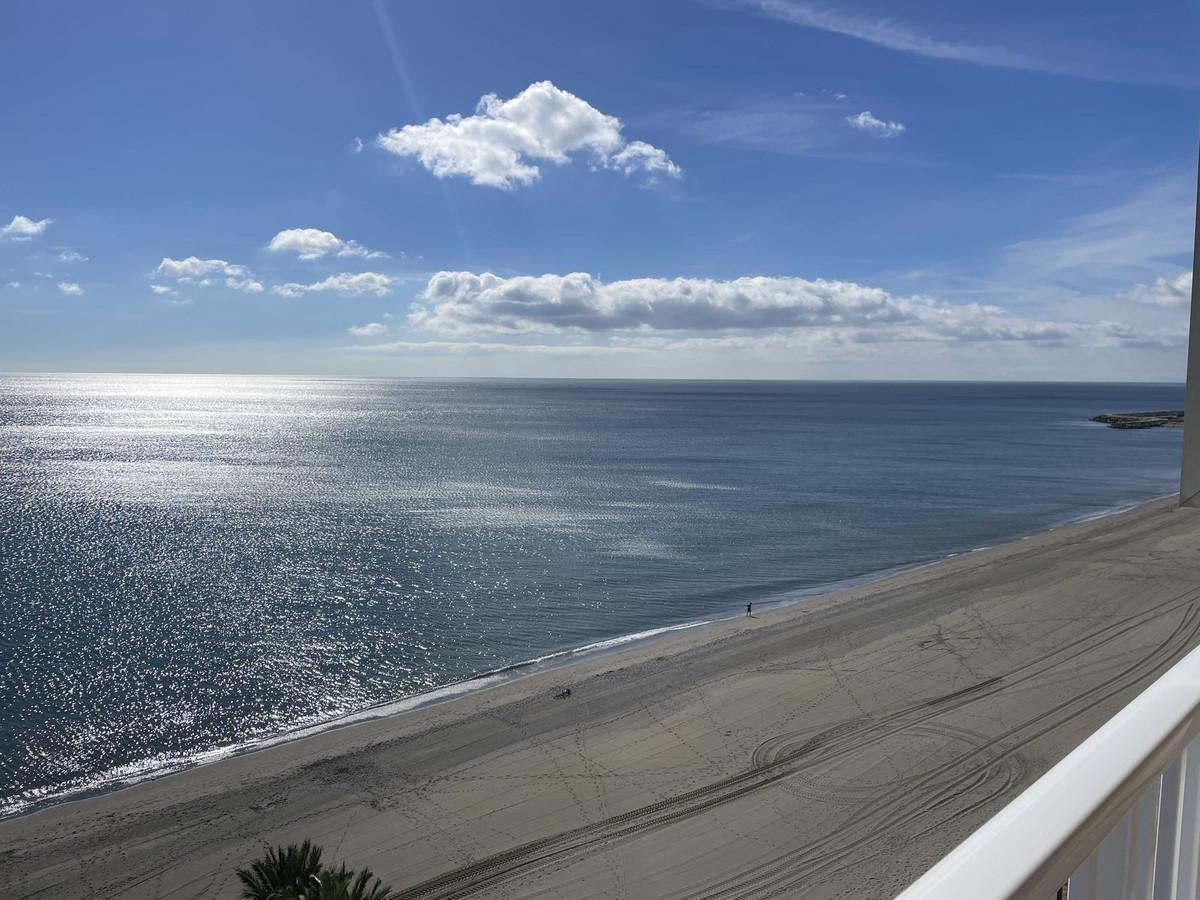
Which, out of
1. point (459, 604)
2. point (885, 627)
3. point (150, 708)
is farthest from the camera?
point (459, 604)

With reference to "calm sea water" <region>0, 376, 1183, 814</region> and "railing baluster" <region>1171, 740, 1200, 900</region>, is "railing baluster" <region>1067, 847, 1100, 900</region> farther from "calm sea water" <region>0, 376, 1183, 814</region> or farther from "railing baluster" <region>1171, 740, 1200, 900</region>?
"calm sea water" <region>0, 376, 1183, 814</region>

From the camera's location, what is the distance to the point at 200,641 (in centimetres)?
2811

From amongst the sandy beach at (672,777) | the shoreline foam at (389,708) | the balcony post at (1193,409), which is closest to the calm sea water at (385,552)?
the shoreline foam at (389,708)

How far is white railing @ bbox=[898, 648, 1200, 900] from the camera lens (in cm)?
103

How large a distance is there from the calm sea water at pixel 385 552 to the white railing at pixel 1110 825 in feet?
70.4

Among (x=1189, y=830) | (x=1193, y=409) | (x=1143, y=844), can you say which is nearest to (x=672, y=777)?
(x=1193, y=409)

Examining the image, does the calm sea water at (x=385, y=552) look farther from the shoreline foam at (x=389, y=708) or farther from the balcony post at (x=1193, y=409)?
the balcony post at (x=1193, y=409)

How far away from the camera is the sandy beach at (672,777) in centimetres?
1396

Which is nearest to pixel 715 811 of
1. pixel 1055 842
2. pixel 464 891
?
pixel 464 891

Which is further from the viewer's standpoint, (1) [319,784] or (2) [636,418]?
(2) [636,418]

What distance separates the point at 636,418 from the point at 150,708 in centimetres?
12056

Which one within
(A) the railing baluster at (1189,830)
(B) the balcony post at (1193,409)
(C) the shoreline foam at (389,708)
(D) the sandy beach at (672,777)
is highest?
(B) the balcony post at (1193,409)

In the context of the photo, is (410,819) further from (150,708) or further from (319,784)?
(150,708)

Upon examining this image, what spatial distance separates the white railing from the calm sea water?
21.5 meters
